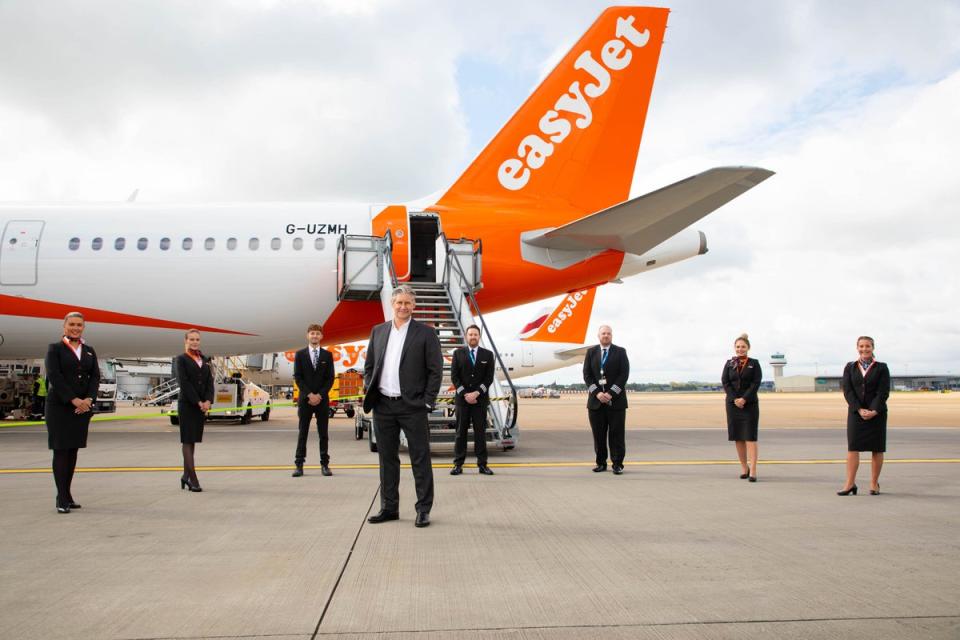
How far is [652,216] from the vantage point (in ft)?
38.0

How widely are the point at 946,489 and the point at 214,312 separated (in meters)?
12.2

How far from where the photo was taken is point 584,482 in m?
7.37

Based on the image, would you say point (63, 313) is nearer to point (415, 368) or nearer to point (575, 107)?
point (575, 107)

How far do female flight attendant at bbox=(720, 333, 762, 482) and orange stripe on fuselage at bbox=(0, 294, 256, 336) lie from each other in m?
10.2

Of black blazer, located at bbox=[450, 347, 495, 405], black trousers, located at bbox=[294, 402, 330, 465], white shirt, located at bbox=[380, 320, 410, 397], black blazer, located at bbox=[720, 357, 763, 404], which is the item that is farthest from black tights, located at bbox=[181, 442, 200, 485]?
black blazer, located at bbox=[720, 357, 763, 404]

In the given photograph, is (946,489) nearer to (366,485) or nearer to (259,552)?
(366,485)

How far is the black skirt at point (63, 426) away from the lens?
5.91 metres

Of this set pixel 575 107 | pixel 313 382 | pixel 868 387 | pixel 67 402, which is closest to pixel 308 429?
pixel 313 382

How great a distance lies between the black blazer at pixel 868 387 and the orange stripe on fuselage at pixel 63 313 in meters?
11.5

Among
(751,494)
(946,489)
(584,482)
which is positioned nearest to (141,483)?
(584,482)

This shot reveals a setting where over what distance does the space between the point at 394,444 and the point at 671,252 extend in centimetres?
1016

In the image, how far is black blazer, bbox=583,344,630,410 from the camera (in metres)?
8.63

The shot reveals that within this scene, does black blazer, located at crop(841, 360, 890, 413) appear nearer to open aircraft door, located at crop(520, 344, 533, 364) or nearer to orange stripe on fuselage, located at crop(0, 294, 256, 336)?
orange stripe on fuselage, located at crop(0, 294, 256, 336)

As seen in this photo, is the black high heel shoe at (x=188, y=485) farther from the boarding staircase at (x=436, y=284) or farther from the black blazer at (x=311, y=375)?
the boarding staircase at (x=436, y=284)
